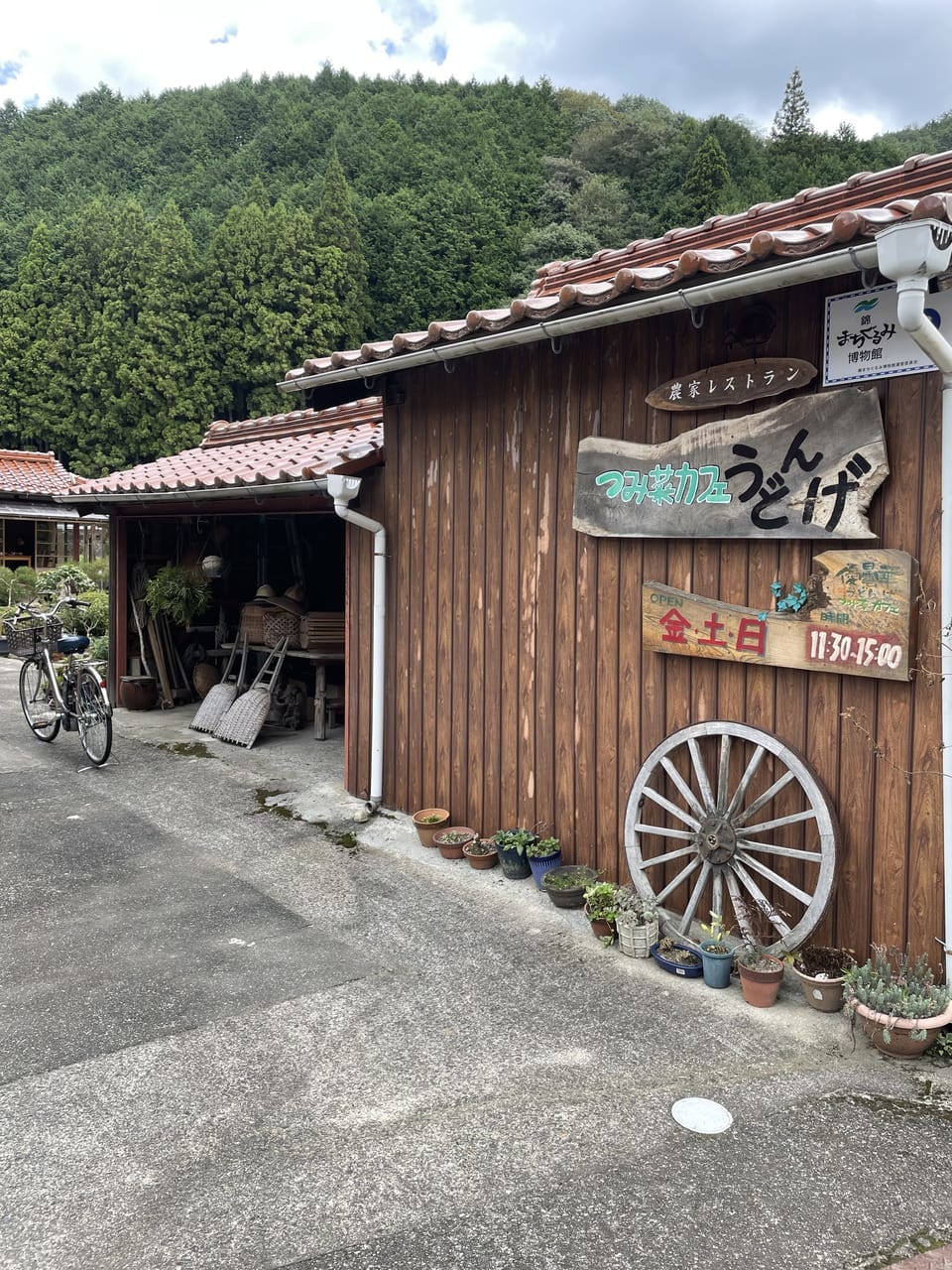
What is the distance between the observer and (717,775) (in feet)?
12.2

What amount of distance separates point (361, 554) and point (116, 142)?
44.4m

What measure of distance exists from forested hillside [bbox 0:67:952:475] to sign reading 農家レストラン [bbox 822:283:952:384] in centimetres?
2532

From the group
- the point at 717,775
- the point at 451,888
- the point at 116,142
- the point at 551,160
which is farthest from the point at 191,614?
the point at 116,142

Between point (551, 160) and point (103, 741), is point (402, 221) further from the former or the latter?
point (103, 741)

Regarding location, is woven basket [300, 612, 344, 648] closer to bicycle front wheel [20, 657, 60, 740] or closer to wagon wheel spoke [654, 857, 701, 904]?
bicycle front wheel [20, 657, 60, 740]

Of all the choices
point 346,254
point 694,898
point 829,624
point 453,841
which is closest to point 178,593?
point 453,841

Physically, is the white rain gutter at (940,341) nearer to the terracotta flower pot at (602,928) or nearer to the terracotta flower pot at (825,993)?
the terracotta flower pot at (825,993)

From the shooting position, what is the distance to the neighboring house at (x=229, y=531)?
26.4ft

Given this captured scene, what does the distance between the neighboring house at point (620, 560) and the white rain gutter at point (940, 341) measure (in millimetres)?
59

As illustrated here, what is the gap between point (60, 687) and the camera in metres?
7.63

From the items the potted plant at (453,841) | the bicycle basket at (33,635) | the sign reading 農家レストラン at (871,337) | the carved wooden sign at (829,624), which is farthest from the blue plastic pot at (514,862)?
the bicycle basket at (33,635)

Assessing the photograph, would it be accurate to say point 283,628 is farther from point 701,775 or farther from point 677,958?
point 677,958

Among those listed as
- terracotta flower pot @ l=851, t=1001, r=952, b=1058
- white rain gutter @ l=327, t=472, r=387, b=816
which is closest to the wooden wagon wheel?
terracotta flower pot @ l=851, t=1001, r=952, b=1058

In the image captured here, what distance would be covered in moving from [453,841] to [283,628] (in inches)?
147
